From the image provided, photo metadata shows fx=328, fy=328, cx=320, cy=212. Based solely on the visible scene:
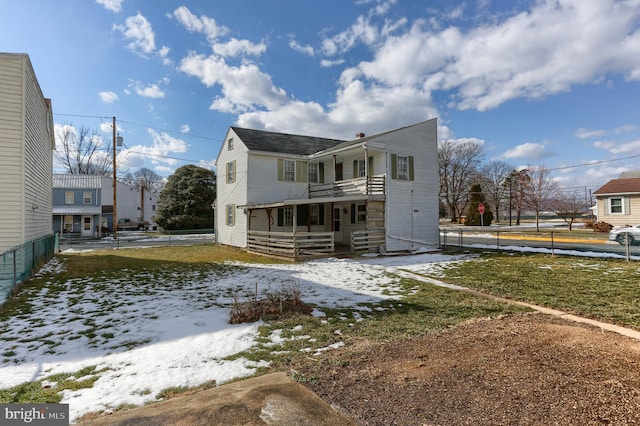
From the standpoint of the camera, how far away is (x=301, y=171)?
22.4 m

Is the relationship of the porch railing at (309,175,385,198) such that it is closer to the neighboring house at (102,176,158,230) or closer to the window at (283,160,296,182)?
the window at (283,160,296,182)

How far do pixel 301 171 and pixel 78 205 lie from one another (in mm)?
28812

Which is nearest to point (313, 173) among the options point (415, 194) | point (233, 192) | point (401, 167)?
point (233, 192)

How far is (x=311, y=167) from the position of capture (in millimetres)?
22922

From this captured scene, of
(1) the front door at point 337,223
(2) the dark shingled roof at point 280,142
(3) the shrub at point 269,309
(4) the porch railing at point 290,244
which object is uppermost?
(2) the dark shingled roof at point 280,142

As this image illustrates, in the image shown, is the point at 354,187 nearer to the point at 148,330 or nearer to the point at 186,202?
the point at 148,330

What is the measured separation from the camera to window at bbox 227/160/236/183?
22344 mm

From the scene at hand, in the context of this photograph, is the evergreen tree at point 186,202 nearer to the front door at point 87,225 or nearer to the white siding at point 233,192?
the front door at point 87,225

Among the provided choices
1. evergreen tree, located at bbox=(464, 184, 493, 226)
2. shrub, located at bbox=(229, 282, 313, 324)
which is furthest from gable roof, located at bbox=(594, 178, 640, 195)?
shrub, located at bbox=(229, 282, 313, 324)

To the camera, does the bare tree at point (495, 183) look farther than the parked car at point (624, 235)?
Yes

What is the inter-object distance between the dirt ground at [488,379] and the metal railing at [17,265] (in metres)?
8.45

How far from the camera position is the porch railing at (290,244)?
16359mm

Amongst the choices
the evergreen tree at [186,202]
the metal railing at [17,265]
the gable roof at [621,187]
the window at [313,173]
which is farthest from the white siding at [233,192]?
the gable roof at [621,187]

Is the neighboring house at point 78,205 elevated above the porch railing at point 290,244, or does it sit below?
above
